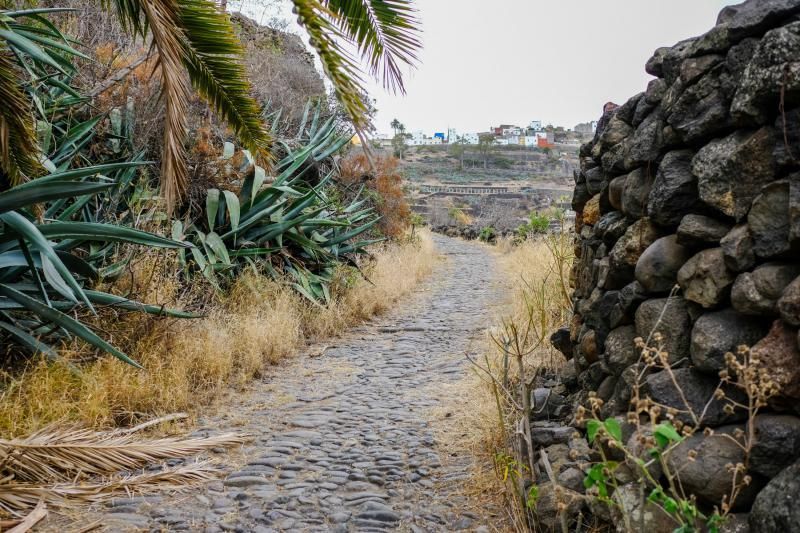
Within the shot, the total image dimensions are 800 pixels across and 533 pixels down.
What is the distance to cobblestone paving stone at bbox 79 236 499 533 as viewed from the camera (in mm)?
3146

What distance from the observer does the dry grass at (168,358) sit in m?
3.91

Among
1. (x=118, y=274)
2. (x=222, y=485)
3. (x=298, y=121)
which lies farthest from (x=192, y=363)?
(x=298, y=121)

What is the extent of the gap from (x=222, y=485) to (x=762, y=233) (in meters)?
2.95

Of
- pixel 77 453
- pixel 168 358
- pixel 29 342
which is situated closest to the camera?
pixel 77 453

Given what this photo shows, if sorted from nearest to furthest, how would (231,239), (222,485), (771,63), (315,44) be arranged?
1. (771,63)
2. (315,44)
3. (222,485)
4. (231,239)

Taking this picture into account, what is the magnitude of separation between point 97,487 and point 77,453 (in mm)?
244

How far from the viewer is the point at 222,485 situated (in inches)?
139

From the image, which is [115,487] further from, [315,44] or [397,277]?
[397,277]

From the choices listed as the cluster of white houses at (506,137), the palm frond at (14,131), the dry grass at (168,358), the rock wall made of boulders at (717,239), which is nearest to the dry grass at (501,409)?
the rock wall made of boulders at (717,239)

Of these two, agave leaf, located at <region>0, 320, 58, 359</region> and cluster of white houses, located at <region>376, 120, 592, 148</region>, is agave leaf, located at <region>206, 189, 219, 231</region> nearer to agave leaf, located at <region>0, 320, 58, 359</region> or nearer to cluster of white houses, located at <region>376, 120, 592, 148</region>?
agave leaf, located at <region>0, 320, 58, 359</region>

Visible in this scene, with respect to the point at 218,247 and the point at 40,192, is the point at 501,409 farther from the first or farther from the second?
the point at 218,247

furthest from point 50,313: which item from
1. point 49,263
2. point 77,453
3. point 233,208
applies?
point 233,208

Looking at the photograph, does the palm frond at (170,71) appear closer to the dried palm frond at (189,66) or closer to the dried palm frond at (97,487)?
the dried palm frond at (189,66)

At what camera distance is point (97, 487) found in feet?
10.7
